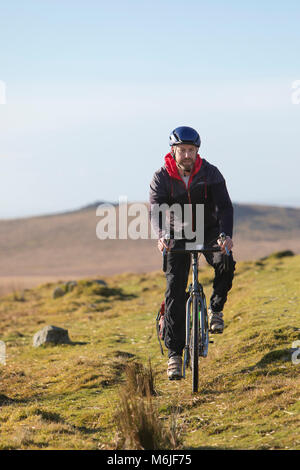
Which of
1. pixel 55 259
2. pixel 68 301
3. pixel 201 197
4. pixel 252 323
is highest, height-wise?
pixel 201 197

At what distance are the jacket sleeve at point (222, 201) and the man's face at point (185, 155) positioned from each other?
1.05ft

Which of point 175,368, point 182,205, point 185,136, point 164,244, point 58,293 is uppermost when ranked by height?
point 185,136

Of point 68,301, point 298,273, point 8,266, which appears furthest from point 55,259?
point 298,273

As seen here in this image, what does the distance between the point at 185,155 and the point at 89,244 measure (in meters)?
82.2

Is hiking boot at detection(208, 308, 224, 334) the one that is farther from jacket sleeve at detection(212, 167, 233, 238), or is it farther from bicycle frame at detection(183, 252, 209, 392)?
jacket sleeve at detection(212, 167, 233, 238)

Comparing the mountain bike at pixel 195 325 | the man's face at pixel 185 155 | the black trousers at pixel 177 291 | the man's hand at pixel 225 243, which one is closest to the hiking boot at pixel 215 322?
the mountain bike at pixel 195 325

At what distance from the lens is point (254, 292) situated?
1500cm

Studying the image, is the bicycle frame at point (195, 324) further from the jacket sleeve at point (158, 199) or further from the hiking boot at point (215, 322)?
the jacket sleeve at point (158, 199)

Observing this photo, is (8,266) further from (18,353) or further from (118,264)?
(18,353)

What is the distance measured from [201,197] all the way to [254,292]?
819 cm

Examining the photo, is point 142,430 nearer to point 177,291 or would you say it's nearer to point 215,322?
point 177,291

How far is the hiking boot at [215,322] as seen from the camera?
24.7 ft

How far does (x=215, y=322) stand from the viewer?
298 inches

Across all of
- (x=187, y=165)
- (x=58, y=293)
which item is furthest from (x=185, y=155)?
(x=58, y=293)
